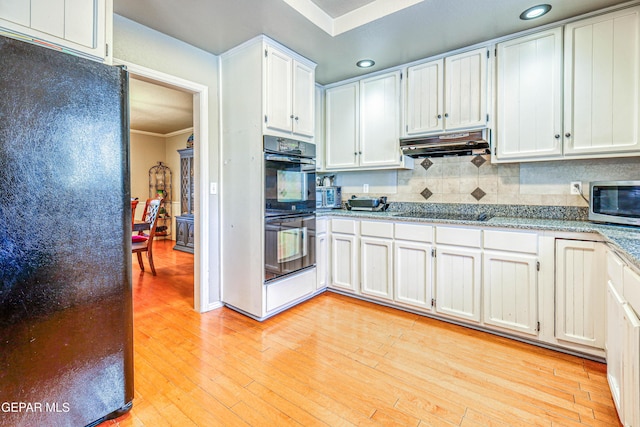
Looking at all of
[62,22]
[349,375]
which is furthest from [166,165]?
[349,375]

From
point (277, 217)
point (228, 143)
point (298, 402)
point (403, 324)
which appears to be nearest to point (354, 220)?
point (277, 217)

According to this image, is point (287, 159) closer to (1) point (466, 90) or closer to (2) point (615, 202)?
(1) point (466, 90)

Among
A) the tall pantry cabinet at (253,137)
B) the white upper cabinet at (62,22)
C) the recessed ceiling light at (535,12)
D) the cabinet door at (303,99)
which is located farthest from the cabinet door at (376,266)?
the white upper cabinet at (62,22)

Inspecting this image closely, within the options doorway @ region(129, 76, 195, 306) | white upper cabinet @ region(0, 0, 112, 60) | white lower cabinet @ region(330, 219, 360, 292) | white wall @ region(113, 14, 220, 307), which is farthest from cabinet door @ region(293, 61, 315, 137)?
doorway @ region(129, 76, 195, 306)

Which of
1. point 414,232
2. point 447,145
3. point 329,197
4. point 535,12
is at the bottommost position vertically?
point 414,232

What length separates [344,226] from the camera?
3102 mm

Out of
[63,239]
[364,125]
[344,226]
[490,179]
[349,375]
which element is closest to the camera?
[63,239]

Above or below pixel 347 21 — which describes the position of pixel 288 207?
below

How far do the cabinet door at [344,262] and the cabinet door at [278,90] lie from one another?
1224mm

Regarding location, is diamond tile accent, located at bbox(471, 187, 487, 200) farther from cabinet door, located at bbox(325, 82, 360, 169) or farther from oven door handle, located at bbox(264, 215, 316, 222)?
oven door handle, located at bbox(264, 215, 316, 222)

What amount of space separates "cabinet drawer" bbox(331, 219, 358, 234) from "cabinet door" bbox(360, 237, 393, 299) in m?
0.14

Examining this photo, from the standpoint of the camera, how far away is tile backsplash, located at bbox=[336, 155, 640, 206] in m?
2.36

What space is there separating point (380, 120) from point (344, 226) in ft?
3.82

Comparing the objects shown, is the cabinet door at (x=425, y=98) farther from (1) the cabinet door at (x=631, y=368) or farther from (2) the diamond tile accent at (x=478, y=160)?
(1) the cabinet door at (x=631, y=368)
